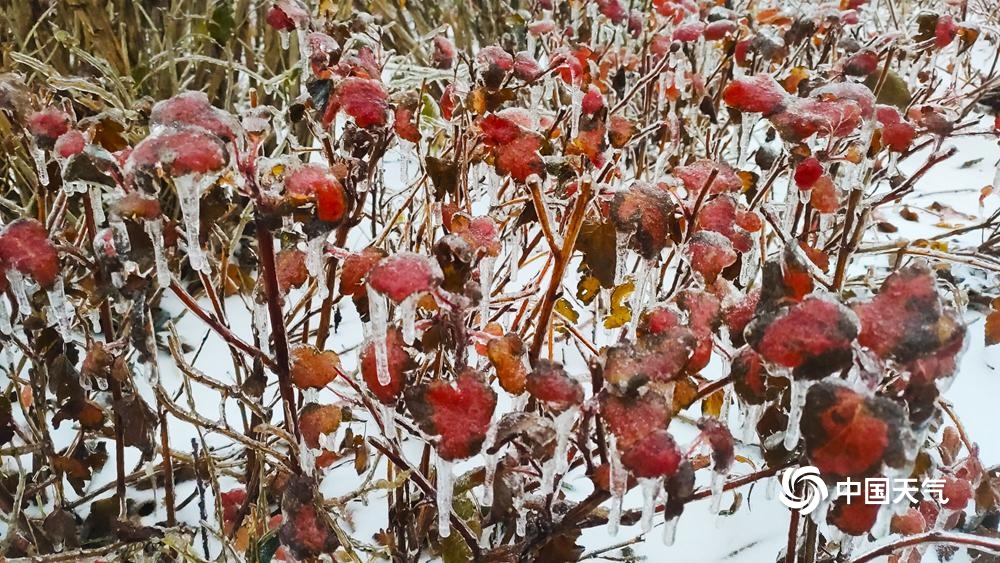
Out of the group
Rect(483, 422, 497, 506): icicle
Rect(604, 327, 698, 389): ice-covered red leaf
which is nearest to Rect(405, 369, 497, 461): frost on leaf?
Rect(483, 422, 497, 506): icicle

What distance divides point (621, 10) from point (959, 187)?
2064 millimetres

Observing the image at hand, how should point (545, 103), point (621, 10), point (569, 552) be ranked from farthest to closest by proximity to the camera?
1. point (545, 103)
2. point (621, 10)
3. point (569, 552)

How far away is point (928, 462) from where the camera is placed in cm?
76

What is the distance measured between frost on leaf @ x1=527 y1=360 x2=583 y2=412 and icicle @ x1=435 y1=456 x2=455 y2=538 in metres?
0.16

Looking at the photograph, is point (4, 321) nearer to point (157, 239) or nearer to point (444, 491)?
point (157, 239)

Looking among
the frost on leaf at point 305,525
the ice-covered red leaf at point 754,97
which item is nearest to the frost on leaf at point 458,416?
the frost on leaf at point 305,525

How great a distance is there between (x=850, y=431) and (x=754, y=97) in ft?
1.48

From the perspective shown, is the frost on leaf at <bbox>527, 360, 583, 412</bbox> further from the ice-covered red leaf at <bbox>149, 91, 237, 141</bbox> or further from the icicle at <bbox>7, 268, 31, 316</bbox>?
the icicle at <bbox>7, 268, 31, 316</bbox>

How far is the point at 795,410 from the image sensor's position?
78cm

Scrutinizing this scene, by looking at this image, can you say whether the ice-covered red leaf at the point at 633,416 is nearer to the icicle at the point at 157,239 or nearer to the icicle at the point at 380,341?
the icicle at the point at 380,341

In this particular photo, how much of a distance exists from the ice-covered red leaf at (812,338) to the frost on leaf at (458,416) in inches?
10.4

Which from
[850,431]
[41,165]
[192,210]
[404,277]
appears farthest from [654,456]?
[41,165]

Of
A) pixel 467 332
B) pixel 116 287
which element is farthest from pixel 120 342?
pixel 467 332

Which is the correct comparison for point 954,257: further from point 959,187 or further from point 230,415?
point 959,187
